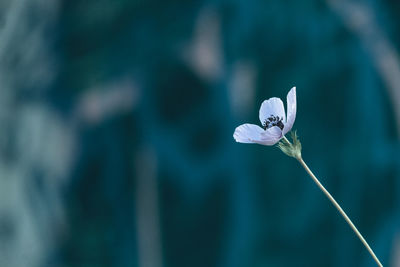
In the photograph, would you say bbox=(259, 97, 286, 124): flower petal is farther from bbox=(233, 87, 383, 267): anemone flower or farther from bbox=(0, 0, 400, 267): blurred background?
bbox=(0, 0, 400, 267): blurred background

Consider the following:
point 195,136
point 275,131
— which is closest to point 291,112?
point 275,131

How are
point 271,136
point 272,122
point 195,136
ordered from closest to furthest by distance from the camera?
1. point 271,136
2. point 272,122
3. point 195,136

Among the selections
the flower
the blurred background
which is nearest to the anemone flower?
the flower

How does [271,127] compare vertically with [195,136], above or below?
below

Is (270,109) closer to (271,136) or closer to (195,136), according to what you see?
(271,136)

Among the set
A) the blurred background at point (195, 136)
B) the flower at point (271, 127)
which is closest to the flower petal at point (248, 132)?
the flower at point (271, 127)

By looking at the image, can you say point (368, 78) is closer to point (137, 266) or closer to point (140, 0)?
point (140, 0)
